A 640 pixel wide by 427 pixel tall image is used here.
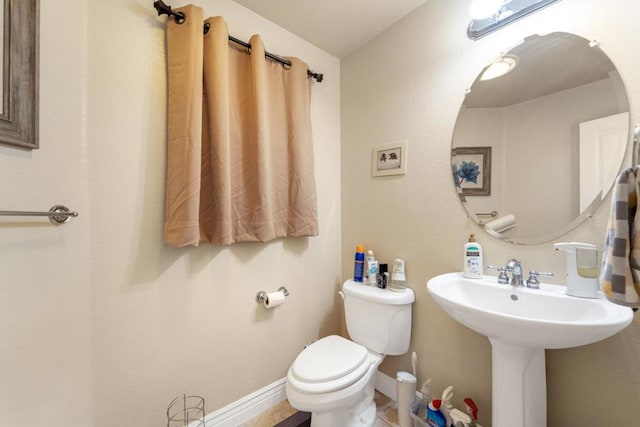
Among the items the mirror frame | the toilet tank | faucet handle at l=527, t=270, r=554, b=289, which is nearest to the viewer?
the mirror frame

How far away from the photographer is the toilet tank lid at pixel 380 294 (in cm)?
137

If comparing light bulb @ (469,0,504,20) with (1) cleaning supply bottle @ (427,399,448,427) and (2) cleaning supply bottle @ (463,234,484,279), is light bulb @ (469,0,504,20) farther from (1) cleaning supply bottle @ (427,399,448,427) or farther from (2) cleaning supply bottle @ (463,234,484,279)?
(1) cleaning supply bottle @ (427,399,448,427)

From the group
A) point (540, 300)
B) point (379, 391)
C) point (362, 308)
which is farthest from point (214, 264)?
point (540, 300)

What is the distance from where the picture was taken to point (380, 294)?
141 centimetres

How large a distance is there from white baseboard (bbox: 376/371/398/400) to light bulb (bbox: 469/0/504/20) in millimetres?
1985

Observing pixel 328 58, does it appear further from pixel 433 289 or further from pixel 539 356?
pixel 539 356

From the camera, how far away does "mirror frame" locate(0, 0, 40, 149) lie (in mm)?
770

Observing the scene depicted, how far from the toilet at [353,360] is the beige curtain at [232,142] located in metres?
0.55

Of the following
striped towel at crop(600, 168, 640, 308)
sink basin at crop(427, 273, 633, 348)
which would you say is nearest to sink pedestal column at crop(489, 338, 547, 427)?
sink basin at crop(427, 273, 633, 348)

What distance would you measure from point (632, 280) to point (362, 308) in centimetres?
105

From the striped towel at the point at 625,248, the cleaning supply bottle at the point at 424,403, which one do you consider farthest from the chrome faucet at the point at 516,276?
the cleaning supply bottle at the point at 424,403

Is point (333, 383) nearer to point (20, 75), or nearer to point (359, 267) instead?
point (359, 267)

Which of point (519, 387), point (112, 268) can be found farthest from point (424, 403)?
point (112, 268)

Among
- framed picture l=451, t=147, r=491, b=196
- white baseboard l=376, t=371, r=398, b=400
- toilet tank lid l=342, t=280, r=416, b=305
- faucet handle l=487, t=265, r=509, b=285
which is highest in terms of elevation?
framed picture l=451, t=147, r=491, b=196
